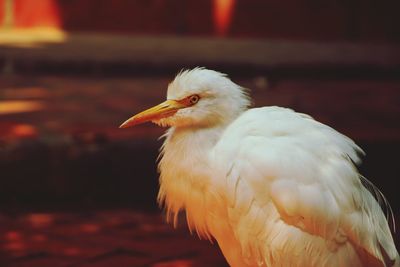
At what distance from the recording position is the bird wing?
266 cm

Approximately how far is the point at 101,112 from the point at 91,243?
244 cm

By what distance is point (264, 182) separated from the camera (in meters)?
2.71

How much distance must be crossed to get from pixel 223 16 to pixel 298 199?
7674mm

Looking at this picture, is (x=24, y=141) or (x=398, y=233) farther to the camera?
(x=24, y=141)

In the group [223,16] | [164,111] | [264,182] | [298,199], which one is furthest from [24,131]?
[223,16]

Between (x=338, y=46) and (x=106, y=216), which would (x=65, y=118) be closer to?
(x=106, y=216)

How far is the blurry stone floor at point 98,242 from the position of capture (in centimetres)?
378

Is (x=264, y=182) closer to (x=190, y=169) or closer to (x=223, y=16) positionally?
(x=190, y=169)

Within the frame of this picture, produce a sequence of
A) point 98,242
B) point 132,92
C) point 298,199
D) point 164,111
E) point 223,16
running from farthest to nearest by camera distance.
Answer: point 223,16, point 132,92, point 98,242, point 164,111, point 298,199

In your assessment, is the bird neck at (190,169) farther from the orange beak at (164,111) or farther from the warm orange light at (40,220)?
the warm orange light at (40,220)

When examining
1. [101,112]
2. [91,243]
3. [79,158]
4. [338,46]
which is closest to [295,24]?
[338,46]

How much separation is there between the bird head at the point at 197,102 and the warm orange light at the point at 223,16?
7.23 meters

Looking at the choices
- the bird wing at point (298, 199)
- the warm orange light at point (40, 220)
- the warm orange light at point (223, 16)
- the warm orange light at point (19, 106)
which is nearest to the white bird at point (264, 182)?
the bird wing at point (298, 199)

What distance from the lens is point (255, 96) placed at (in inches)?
297
